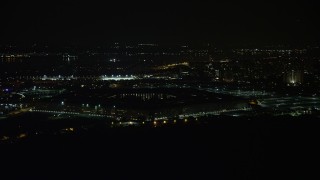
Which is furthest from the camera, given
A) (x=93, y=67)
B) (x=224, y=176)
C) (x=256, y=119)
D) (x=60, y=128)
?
(x=93, y=67)

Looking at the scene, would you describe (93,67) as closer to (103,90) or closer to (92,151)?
(103,90)

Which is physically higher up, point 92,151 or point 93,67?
point 93,67

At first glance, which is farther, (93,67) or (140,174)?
(93,67)

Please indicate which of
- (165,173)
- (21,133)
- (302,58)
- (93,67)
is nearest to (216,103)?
(21,133)

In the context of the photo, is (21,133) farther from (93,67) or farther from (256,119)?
(93,67)

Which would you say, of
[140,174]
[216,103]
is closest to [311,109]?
[216,103]

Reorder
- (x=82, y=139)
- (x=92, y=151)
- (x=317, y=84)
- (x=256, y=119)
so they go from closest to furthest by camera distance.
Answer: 1. (x=92, y=151)
2. (x=82, y=139)
3. (x=256, y=119)
4. (x=317, y=84)

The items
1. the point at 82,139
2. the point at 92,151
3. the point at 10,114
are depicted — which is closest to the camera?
the point at 92,151
